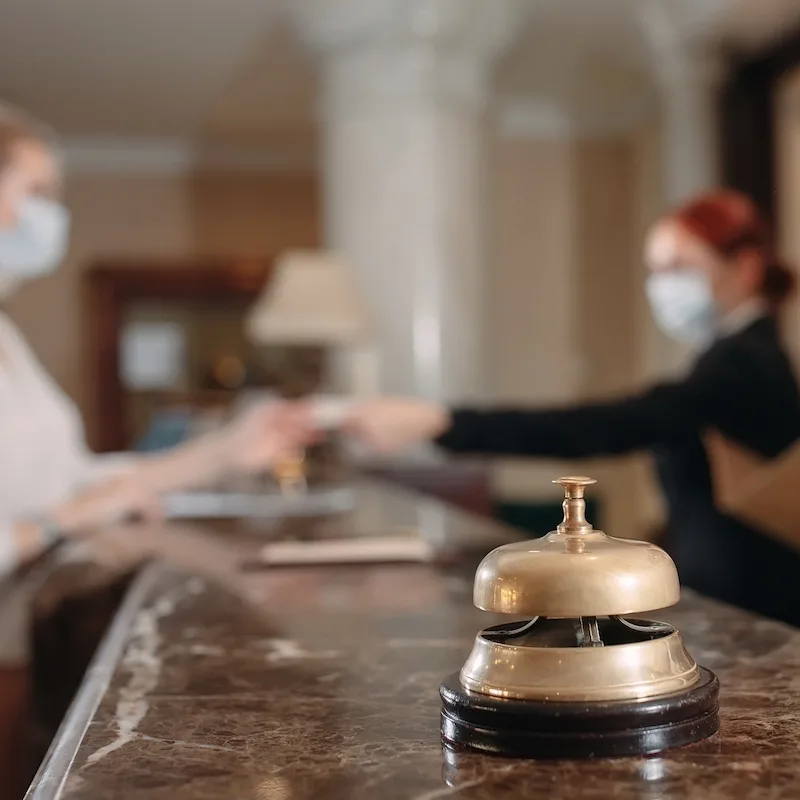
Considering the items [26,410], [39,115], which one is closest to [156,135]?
[39,115]

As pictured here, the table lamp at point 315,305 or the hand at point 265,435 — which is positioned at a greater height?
the table lamp at point 315,305

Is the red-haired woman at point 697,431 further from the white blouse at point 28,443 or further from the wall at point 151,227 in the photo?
the wall at point 151,227

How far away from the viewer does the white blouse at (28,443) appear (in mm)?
2188

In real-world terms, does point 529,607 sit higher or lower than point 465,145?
lower

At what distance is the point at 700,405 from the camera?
218cm

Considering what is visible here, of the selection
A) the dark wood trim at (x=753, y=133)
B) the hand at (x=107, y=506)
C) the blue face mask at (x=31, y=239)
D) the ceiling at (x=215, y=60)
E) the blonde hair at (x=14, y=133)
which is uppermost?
the ceiling at (x=215, y=60)

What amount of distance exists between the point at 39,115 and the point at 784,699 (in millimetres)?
6807

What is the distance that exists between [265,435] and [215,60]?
149 inches

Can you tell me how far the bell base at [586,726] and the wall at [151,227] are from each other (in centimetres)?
723

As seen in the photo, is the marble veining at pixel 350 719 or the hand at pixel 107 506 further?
the hand at pixel 107 506

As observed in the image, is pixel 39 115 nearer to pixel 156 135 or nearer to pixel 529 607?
pixel 156 135

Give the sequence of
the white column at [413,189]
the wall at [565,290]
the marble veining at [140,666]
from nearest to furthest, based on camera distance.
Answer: the marble veining at [140,666] → the white column at [413,189] → the wall at [565,290]

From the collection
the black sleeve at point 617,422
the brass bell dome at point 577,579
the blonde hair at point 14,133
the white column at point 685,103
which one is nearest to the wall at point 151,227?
the white column at point 685,103

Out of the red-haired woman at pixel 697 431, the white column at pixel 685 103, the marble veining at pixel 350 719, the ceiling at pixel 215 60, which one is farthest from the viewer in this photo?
the white column at pixel 685 103
